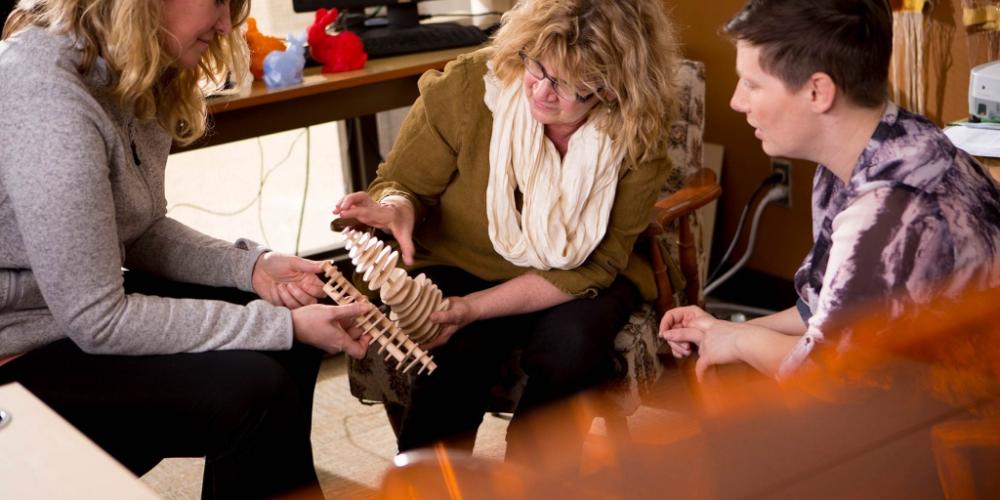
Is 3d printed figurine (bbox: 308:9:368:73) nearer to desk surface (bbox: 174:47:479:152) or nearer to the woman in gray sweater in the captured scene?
desk surface (bbox: 174:47:479:152)

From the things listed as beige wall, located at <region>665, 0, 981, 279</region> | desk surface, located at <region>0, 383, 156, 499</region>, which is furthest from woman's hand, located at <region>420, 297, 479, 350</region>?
beige wall, located at <region>665, 0, 981, 279</region>

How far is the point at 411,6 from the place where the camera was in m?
3.21

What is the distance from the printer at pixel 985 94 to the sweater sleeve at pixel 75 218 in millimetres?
1495

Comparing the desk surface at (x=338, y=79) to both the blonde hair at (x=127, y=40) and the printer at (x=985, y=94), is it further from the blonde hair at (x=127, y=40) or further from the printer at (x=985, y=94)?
the printer at (x=985, y=94)

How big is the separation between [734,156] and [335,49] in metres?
1.22

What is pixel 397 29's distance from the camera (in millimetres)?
3193

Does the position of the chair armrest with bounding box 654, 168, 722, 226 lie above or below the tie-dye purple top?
below

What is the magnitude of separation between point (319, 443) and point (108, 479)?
1629mm

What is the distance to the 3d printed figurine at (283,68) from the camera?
272cm

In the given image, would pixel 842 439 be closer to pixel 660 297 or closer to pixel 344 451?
pixel 660 297

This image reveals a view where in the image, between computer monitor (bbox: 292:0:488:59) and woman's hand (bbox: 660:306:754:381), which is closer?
woman's hand (bbox: 660:306:754:381)

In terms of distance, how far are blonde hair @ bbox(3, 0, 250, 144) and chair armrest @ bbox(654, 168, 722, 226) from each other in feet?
2.93

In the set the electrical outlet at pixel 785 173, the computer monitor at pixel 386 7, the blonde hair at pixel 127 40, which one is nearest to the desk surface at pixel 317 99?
the computer monitor at pixel 386 7

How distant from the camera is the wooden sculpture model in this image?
1.93m
